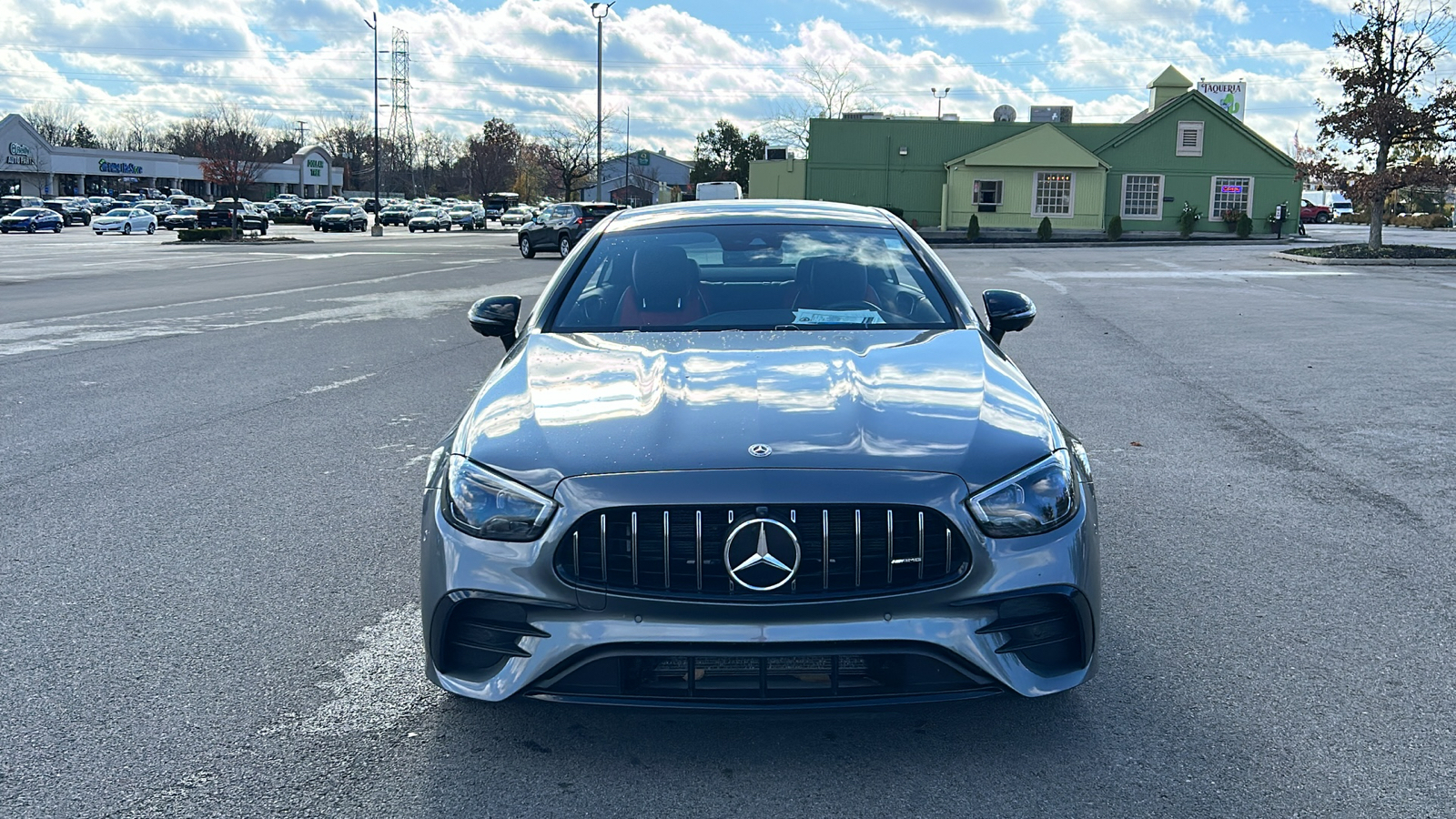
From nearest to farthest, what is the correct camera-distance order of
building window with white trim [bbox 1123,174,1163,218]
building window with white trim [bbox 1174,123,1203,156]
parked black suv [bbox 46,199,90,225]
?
building window with white trim [bbox 1174,123,1203,156]
building window with white trim [bbox 1123,174,1163,218]
parked black suv [bbox 46,199,90,225]

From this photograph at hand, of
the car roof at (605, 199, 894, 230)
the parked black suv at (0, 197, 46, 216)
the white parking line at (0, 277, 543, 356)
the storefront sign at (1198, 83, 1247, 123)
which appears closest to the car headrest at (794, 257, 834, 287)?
the car roof at (605, 199, 894, 230)

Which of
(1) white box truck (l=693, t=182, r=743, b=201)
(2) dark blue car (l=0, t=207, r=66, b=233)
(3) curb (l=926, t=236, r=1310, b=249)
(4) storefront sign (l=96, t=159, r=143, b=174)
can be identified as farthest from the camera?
(4) storefront sign (l=96, t=159, r=143, b=174)

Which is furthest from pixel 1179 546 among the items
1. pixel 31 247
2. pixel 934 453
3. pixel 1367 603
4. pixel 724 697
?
pixel 31 247

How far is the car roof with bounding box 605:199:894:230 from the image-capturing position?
17.3 ft

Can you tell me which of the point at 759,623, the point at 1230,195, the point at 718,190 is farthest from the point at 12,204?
the point at 759,623

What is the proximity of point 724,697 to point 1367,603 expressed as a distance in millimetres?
2840

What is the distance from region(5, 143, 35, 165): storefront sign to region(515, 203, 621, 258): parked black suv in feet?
219

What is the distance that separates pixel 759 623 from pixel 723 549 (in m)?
0.20

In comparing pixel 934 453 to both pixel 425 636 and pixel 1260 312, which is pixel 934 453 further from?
pixel 1260 312

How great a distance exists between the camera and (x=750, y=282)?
16.3 feet

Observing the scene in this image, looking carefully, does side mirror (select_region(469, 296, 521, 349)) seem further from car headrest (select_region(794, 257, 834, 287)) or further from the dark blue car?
the dark blue car

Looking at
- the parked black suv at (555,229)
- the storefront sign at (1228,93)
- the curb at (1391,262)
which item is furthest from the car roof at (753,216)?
the storefront sign at (1228,93)

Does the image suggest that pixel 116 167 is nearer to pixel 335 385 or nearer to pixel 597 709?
pixel 335 385

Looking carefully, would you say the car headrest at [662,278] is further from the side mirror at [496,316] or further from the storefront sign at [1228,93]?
the storefront sign at [1228,93]
